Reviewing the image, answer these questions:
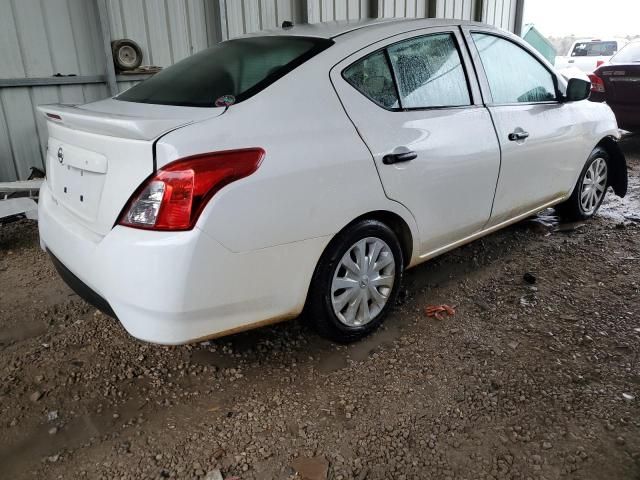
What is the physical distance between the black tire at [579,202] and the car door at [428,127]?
146 cm

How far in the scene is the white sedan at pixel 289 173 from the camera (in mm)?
1974

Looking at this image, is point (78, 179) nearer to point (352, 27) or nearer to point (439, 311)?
point (352, 27)

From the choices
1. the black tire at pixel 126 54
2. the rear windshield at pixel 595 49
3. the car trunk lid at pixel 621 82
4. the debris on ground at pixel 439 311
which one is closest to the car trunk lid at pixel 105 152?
the debris on ground at pixel 439 311

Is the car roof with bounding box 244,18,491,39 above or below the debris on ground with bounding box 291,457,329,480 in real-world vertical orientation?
above

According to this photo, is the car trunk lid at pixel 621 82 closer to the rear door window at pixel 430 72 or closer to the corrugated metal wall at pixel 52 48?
the rear door window at pixel 430 72

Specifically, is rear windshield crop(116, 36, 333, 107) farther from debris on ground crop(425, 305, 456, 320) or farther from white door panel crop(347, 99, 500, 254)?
debris on ground crop(425, 305, 456, 320)

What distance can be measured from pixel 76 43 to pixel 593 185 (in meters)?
5.11

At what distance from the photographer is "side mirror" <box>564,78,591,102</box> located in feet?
12.2

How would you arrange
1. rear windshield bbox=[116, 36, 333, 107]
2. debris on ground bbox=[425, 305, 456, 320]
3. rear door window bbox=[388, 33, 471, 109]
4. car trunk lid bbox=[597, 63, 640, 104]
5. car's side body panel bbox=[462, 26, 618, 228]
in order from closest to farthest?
rear windshield bbox=[116, 36, 333, 107], rear door window bbox=[388, 33, 471, 109], debris on ground bbox=[425, 305, 456, 320], car's side body panel bbox=[462, 26, 618, 228], car trunk lid bbox=[597, 63, 640, 104]

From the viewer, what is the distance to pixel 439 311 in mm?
3117

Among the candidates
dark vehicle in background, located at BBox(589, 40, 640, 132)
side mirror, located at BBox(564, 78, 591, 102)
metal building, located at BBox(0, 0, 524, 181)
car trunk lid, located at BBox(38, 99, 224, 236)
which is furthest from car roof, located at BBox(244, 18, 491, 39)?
dark vehicle in background, located at BBox(589, 40, 640, 132)

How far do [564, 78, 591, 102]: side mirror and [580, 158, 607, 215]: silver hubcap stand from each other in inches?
31.1

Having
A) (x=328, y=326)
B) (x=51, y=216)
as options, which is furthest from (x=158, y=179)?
(x=328, y=326)

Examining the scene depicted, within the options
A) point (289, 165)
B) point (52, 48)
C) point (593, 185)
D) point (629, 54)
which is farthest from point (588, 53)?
point (289, 165)
